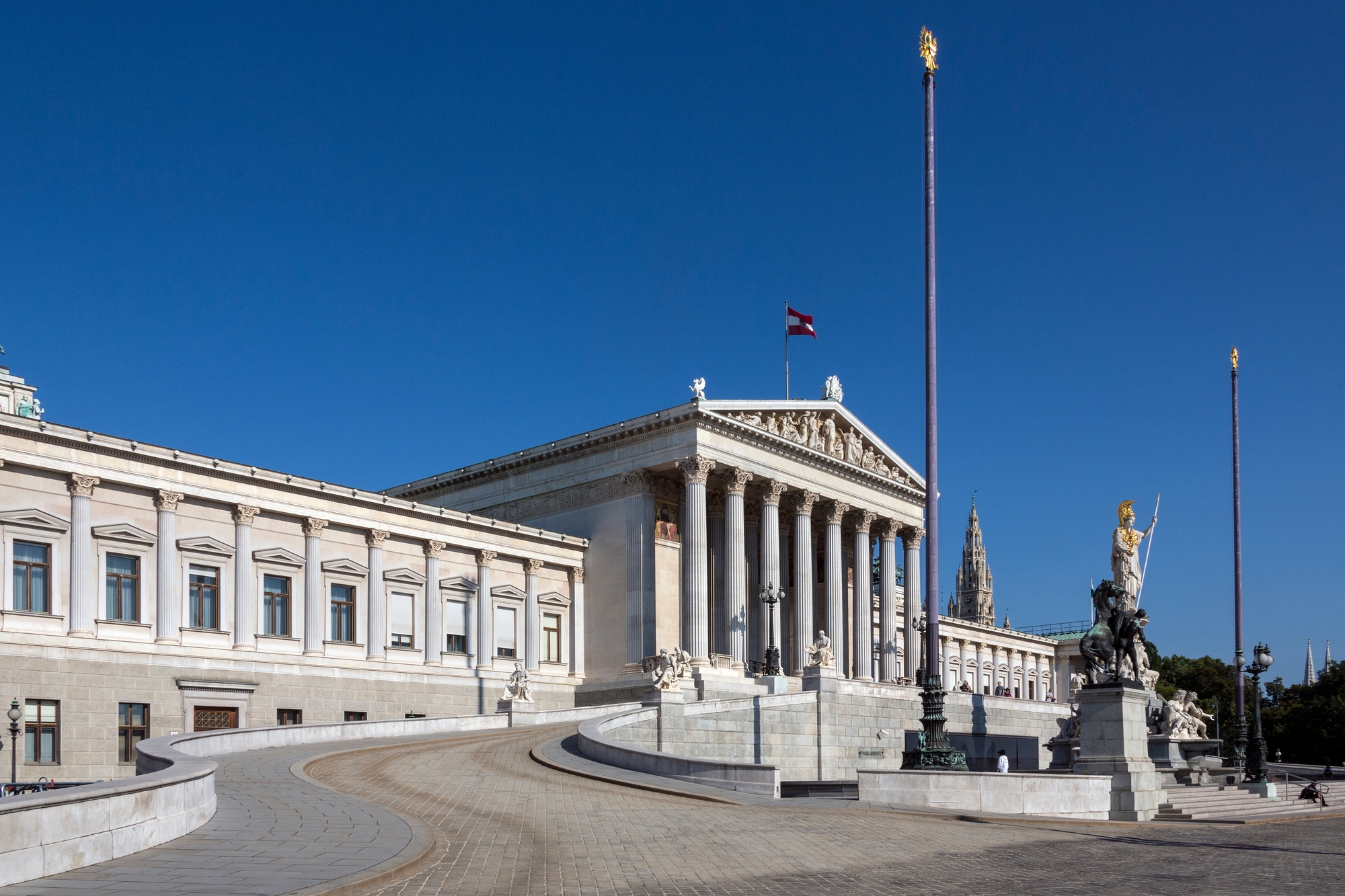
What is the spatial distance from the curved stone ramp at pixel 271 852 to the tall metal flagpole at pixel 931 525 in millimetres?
12154

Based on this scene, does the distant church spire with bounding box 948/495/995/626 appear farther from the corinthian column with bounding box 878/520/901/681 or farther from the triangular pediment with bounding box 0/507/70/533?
the triangular pediment with bounding box 0/507/70/533

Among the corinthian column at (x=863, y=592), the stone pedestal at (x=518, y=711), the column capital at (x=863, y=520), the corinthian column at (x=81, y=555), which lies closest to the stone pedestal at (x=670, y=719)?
the stone pedestal at (x=518, y=711)

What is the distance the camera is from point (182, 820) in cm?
1606

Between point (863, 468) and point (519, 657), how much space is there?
22.3 m

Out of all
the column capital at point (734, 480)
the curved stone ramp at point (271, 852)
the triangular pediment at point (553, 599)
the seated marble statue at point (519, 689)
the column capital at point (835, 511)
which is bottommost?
the seated marble statue at point (519, 689)

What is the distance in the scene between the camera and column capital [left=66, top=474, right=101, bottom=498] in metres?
42.6

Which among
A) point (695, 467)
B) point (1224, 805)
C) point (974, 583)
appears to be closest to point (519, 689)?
point (695, 467)

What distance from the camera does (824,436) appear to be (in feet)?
226

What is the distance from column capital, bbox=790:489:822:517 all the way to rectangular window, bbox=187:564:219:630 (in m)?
30.0

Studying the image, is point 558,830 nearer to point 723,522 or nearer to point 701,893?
point 701,893

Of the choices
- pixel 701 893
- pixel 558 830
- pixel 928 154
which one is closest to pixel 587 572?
pixel 928 154

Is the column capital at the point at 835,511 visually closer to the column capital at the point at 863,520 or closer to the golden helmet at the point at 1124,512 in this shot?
the column capital at the point at 863,520

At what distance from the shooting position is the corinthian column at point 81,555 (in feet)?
139

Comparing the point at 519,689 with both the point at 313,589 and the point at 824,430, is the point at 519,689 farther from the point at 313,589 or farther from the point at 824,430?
the point at 824,430
